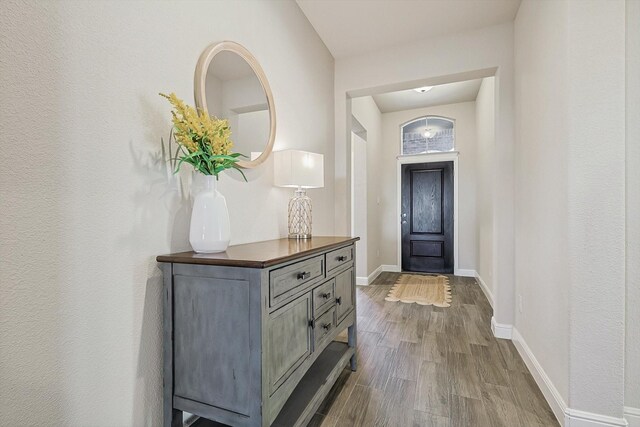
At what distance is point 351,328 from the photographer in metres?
2.20

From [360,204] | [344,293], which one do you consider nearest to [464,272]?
[360,204]

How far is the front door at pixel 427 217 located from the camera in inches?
213

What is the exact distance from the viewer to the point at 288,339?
4.37 ft

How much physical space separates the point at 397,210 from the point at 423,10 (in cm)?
358

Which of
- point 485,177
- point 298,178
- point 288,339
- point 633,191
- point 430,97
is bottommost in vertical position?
point 288,339

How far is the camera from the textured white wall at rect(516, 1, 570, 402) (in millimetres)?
1633

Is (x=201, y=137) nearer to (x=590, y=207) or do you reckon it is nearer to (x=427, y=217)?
(x=590, y=207)

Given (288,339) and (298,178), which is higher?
(298,178)

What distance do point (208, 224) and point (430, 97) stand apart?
4.67m

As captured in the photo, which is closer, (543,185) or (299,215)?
(543,185)

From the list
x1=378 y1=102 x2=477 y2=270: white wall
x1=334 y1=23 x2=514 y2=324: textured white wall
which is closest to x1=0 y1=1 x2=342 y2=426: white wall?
x1=334 y1=23 x2=514 y2=324: textured white wall

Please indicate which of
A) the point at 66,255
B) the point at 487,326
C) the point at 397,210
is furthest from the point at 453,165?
the point at 66,255

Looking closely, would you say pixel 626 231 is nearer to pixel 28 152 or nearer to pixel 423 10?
pixel 423 10

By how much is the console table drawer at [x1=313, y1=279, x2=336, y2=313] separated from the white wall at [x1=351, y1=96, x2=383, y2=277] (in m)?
2.98
